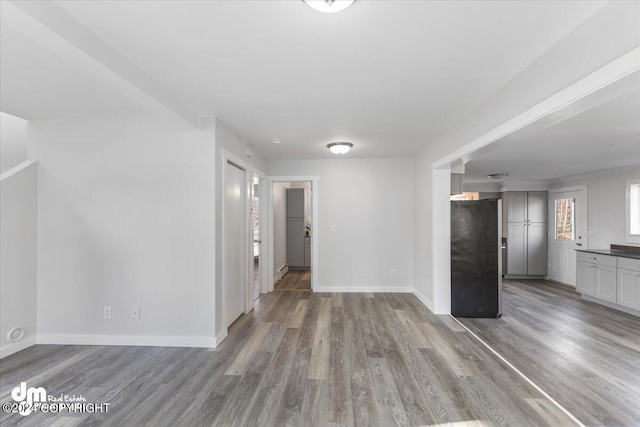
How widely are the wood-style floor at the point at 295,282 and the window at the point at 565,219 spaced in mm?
5855

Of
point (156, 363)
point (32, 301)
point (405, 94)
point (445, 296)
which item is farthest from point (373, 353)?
point (32, 301)

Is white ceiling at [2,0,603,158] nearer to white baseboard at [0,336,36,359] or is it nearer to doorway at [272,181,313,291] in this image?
white baseboard at [0,336,36,359]

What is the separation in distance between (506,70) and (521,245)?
235 inches

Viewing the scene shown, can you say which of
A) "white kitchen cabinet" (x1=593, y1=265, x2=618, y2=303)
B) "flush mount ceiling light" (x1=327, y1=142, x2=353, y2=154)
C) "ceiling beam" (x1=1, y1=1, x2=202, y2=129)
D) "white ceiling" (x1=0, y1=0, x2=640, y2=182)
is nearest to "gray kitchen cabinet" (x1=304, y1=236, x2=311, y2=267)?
"flush mount ceiling light" (x1=327, y1=142, x2=353, y2=154)

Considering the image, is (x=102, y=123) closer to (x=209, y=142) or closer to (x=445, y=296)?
(x=209, y=142)

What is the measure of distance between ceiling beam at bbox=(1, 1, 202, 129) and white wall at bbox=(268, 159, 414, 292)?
10.5 feet

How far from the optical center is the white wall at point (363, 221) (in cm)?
509

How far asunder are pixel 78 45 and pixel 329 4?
1.44m

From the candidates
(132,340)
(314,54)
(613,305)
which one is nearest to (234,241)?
(132,340)

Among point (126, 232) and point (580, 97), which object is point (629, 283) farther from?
point (126, 232)

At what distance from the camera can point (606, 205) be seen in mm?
5312

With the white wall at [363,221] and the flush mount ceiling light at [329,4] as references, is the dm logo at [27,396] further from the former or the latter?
the white wall at [363,221]

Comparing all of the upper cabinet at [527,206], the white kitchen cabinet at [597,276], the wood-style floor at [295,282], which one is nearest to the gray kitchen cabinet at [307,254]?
the wood-style floor at [295,282]

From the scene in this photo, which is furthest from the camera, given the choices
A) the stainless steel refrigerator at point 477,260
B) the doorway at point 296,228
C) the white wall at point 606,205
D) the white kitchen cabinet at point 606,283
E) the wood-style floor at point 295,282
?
the doorway at point 296,228
